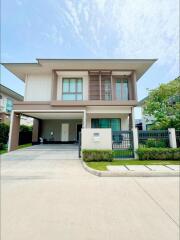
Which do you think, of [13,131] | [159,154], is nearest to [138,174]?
[159,154]

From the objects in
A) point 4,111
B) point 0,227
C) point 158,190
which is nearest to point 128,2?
point 158,190

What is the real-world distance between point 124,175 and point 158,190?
148cm

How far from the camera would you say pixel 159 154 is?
7320 millimetres

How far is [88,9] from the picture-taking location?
27.6 ft

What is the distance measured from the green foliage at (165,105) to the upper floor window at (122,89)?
122 inches

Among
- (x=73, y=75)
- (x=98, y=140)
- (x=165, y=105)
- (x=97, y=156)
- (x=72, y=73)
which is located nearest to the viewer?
(x=97, y=156)

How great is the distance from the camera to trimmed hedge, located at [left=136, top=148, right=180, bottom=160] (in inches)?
286

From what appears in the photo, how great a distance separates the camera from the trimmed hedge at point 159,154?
286 inches

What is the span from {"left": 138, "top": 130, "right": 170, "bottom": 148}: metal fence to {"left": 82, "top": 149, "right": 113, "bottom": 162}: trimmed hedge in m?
2.31

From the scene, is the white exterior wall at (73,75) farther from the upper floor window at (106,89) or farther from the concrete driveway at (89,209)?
the concrete driveway at (89,209)

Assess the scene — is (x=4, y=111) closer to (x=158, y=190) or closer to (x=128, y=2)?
(x=128, y=2)

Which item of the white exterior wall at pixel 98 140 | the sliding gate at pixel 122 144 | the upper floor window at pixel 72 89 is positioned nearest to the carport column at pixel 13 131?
the upper floor window at pixel 72 89

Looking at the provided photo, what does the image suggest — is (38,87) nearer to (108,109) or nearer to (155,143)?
(108,109)

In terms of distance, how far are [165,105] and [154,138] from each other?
3.95 meters
